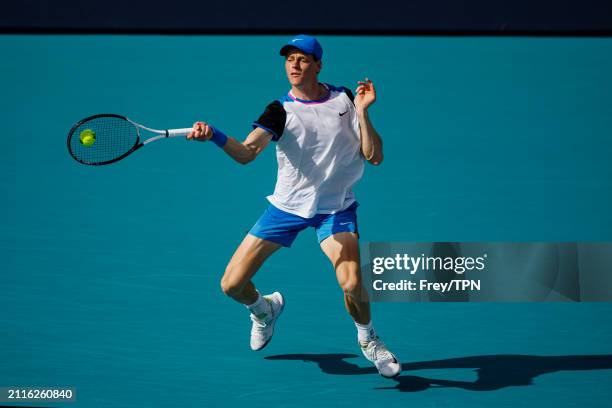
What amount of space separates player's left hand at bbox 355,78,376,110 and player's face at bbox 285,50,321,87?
0.30 metres

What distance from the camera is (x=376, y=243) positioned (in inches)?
302

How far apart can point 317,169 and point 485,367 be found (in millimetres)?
1581

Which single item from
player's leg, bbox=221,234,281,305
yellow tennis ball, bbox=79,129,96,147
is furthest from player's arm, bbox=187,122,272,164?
yellow tennis ball, bbox=79,129,96,147

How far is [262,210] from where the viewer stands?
27.8ft

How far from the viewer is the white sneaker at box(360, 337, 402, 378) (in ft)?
20.0

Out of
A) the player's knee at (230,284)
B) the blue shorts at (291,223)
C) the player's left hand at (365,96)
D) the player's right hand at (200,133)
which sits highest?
the player's left hand at (365,96)

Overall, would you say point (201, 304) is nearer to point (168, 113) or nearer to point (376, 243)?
point (376, 243)

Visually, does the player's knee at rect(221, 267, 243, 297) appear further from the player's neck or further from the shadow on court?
the player's neck

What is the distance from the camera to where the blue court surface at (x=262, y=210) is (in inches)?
248

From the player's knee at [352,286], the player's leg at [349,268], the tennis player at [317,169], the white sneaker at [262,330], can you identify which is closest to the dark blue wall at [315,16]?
the tennis player at [317,169]

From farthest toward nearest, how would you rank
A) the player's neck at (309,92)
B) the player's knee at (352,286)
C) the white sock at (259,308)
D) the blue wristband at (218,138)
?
the white sock at (259,308) → the player's neck at (309,92) → the player's knee at (352,286) → the blue wristband at (218,138)

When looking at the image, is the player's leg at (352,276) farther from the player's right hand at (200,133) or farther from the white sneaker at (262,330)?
the player's right hand at (200,133)

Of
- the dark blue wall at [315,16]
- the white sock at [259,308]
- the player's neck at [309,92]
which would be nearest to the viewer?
the player's neck at [309,92]

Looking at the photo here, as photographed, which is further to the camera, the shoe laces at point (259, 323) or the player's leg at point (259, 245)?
the shoe laces at point (259, 323)
